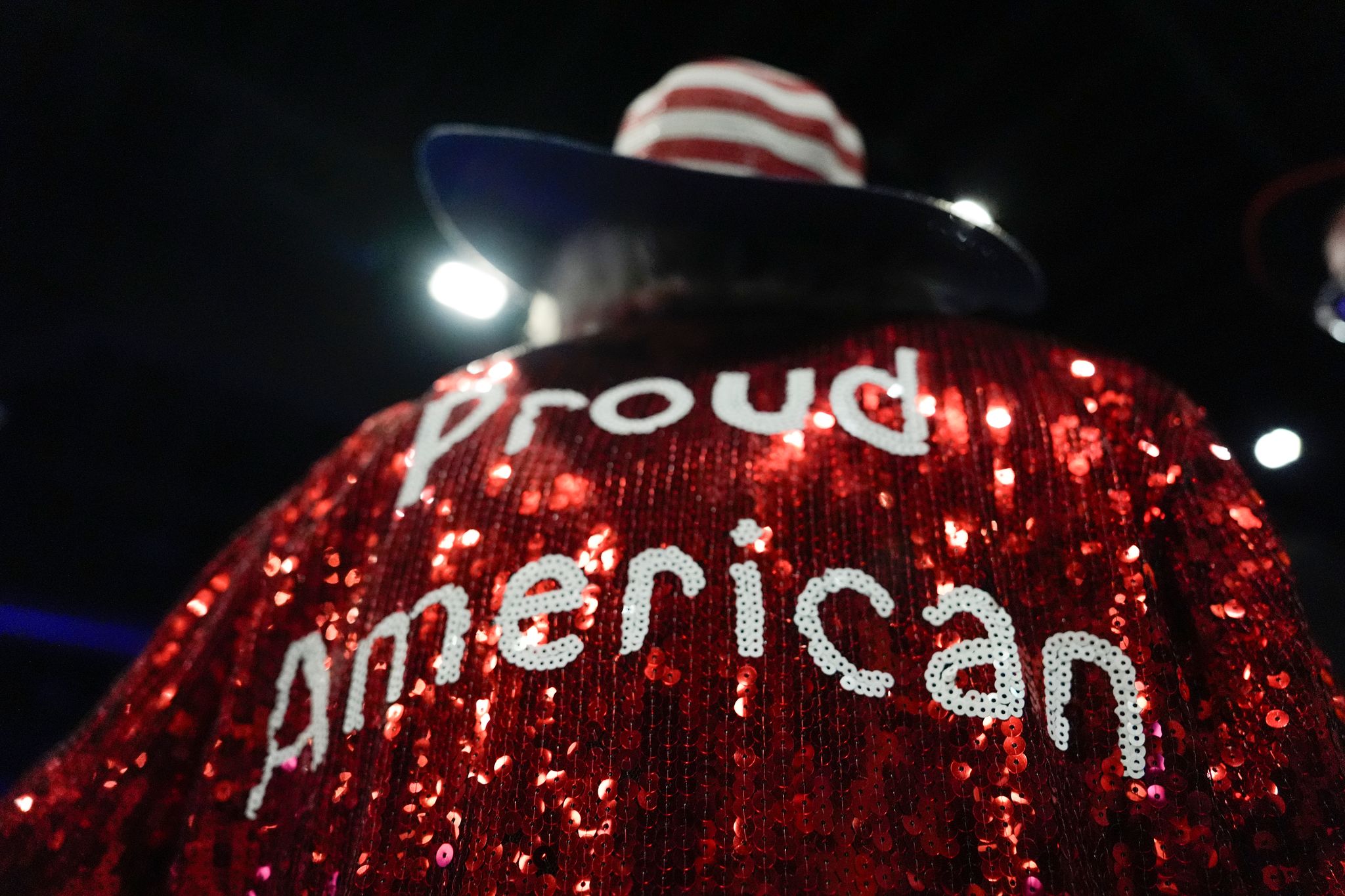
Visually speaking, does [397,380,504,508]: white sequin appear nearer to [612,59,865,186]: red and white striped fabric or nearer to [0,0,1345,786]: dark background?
[612,59,865,186]: red and white striped fabric

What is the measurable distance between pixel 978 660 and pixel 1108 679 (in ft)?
0.22

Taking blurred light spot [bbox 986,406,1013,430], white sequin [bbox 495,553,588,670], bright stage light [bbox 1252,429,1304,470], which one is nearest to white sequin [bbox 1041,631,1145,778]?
blurred light spot [bbox 986,406,1013,430]

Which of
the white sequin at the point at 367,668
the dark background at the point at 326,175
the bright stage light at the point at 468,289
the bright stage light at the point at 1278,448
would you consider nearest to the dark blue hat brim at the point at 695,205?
the white sequin at the point at 367,668

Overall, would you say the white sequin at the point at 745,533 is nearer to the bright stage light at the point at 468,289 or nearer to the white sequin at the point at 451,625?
the white sequin at the point at 451,625

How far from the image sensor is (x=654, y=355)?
26.9 inches

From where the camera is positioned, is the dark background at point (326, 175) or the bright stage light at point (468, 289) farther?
the bright stage light at point (468, 289)

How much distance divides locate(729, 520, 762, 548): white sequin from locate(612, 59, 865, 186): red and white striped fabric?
1.21ft

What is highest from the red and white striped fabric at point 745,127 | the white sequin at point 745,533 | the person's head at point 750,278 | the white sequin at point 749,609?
the red and white striped fabric at point 745,127

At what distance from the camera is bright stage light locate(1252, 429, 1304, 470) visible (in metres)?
2.69

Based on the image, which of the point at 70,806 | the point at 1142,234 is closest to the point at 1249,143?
the point at 1142,234

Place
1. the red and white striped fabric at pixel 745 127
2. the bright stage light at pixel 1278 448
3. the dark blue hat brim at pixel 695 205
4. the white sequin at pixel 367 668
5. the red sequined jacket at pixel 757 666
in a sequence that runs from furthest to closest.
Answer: the bright stage light at pixel 1278 448, the red and white striped fabric at pixel 745 127, the dark blue hat brim at pixel 695 205, the white sequin at pixel 367 668, the red sequined jacket at pixel 757 666

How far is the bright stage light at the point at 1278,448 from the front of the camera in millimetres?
2686

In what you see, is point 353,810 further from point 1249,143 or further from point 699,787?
point 1249,143

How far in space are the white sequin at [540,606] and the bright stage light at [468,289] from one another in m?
1.63
